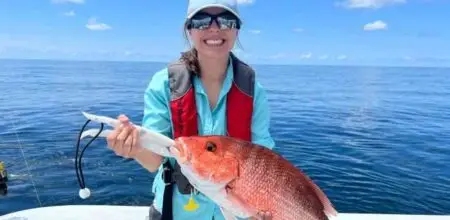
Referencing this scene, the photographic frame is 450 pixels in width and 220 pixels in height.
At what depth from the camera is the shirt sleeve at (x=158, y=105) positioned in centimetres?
344

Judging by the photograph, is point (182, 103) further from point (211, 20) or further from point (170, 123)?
point (211, 20)

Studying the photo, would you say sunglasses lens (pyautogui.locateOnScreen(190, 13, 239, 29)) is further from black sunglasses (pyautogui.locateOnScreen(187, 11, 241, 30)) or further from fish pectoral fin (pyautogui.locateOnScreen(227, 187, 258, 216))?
fish pectoral fin (pyautogui.locateOnScreen(227, 187, 258, 216))

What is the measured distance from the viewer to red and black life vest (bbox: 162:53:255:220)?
3.41 metres

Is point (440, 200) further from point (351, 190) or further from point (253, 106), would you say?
point (253, 106)

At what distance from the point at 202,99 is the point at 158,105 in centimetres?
37

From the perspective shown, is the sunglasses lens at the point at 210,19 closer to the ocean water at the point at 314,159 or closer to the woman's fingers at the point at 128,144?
the woman's fingers at the point at 128,144

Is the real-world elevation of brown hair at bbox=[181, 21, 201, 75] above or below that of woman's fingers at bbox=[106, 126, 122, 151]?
above

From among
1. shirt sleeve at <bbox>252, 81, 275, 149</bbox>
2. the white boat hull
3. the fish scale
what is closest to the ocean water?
the white boat hull

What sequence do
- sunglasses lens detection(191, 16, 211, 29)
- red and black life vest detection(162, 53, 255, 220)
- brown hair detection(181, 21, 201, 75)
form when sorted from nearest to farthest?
1. sunglasses lens detection(191, 16, 211, 29)
2. red and black life vest detection(162, 53, 255, 220)
3. brown hair detection(181, 21, 201, 75)

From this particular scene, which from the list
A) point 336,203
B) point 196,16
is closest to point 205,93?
point 196,16

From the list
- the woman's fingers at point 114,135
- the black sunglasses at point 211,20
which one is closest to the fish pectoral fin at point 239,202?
the woman's fingers at point 114,135

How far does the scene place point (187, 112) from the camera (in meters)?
3.43

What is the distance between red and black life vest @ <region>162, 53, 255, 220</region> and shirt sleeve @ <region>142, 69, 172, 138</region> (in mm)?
67

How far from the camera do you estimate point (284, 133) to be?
57.6 feet
